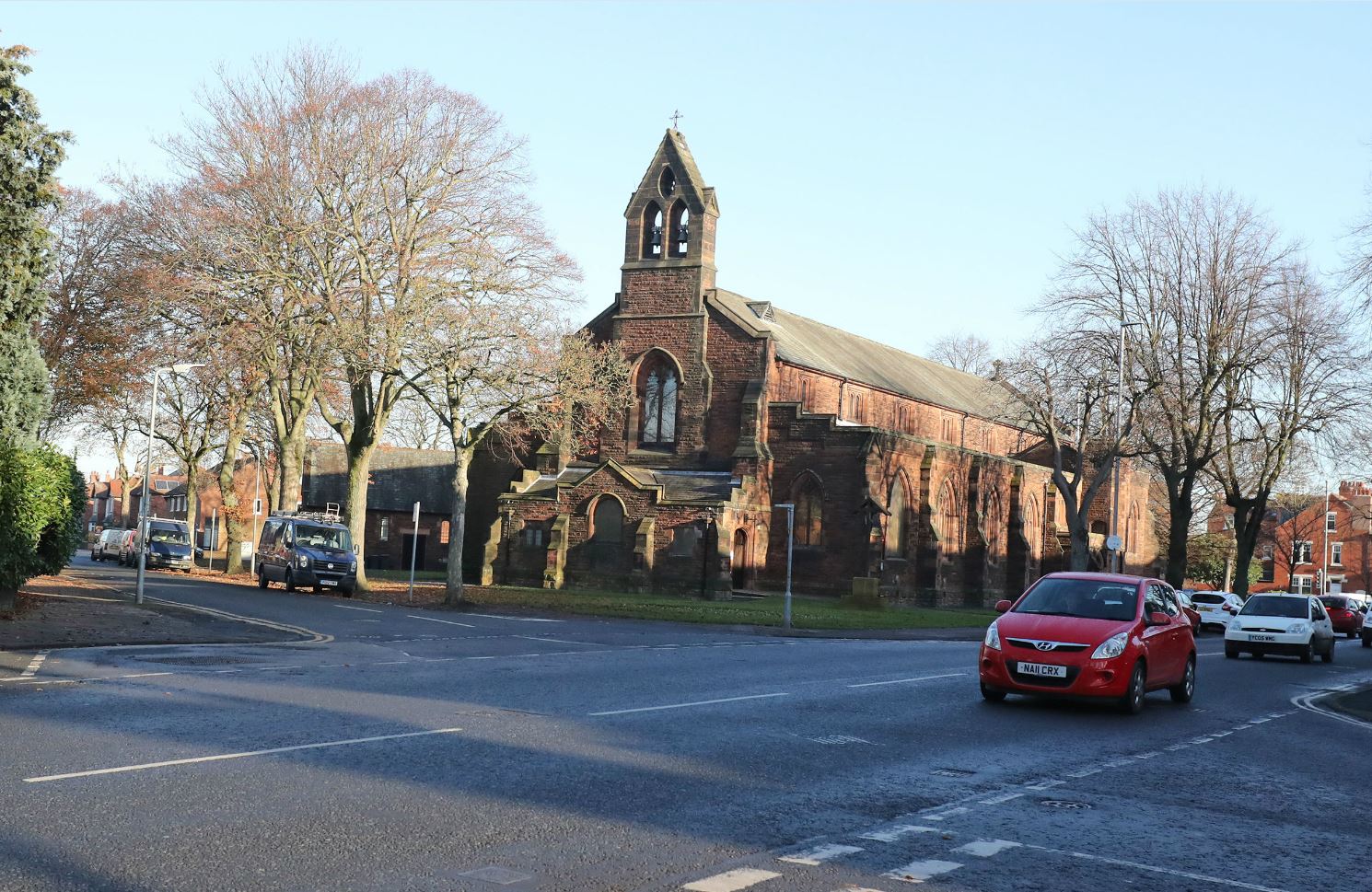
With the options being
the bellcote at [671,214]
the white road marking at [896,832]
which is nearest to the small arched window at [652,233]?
the bellcote at [671,214]

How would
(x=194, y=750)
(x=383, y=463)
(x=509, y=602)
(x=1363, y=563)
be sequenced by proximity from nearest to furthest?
(x=194, y=750)
(x=509, y=602)
(x=383, y=463)
(x=1363, y=563)

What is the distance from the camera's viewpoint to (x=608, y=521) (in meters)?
48.9

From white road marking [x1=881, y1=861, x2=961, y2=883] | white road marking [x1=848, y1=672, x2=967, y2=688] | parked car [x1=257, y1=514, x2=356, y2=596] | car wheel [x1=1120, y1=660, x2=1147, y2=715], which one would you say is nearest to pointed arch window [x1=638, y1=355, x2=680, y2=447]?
parked car [x1=257, y1=514, x2=356, y2=596]

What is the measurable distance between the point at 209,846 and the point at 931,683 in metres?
12.6

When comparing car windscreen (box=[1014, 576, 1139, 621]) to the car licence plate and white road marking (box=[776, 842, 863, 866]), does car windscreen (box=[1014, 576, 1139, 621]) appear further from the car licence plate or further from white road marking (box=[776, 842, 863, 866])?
white road marking (box=[776, 842, 863, 866])

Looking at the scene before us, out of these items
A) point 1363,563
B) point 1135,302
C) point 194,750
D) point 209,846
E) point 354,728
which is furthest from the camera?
point 1363,563

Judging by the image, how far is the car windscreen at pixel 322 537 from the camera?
39.2m

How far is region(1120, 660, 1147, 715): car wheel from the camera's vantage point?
14867 millimetres

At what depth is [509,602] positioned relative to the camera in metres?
39.8

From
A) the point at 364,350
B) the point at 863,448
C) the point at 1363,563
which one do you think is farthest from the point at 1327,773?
the point at 1363,563

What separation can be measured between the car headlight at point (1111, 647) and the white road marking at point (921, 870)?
8.19 meters

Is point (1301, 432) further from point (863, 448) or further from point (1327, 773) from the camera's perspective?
point (1327, 773)

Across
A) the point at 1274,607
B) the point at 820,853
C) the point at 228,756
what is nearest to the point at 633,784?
the point at 820,853

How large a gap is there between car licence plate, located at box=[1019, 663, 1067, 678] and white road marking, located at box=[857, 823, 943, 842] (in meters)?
7.06
